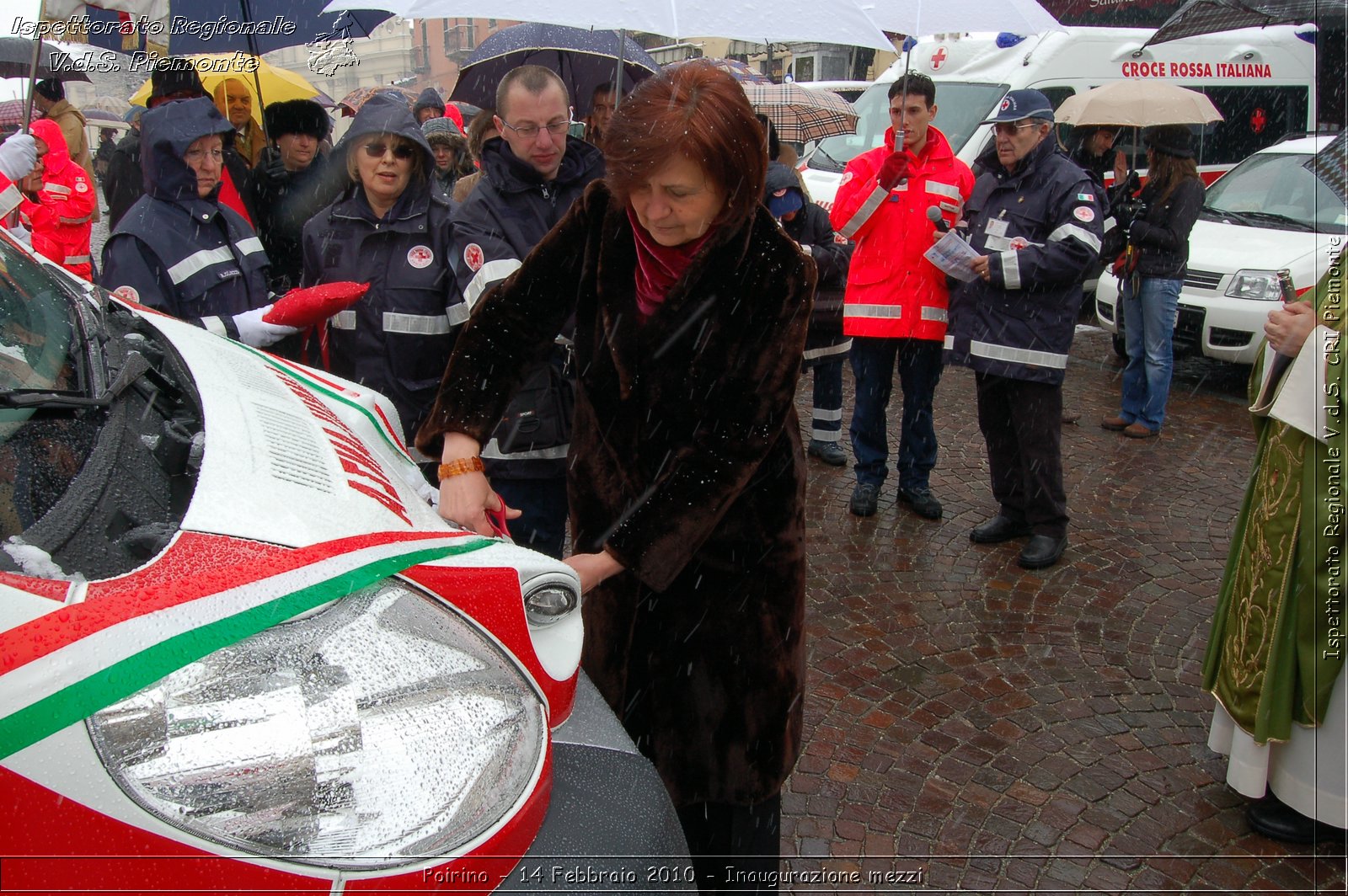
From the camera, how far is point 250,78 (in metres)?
7.66

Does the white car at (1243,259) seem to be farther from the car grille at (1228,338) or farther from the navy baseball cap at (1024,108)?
the navy baseball cap at (1024,108)

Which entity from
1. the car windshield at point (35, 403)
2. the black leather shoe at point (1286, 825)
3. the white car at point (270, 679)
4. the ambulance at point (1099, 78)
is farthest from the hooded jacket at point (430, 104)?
the black leather shoe at point (1286, 825)

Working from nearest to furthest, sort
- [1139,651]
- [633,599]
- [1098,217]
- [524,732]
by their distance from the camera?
[524,732] < [633,599] < [1139,651] < [1098,217]

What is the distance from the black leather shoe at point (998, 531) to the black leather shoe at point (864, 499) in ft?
1.90

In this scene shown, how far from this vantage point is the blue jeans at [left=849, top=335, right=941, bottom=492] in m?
5.62

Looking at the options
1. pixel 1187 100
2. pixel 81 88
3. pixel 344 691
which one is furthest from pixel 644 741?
pixel 81 88

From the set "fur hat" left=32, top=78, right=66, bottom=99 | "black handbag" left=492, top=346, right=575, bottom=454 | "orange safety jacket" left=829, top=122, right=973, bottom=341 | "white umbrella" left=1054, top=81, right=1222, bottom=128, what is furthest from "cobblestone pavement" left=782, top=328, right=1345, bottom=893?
"fur hat" left=32, top=78, right=66, bottom=99

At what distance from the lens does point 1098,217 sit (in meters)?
4.87

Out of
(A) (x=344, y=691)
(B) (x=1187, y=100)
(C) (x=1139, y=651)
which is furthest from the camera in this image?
(B) (x=1187, y=100)

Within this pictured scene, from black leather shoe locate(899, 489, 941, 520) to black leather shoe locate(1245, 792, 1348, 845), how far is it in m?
2.67

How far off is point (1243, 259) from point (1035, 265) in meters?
4.58

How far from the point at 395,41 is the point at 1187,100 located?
27.4 m

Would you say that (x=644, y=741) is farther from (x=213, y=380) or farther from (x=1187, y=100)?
(x=1187, y=100)

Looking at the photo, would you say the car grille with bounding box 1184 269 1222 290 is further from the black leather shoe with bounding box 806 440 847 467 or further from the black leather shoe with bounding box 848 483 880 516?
the black leather shoe with bounding box 848 483 880 516
